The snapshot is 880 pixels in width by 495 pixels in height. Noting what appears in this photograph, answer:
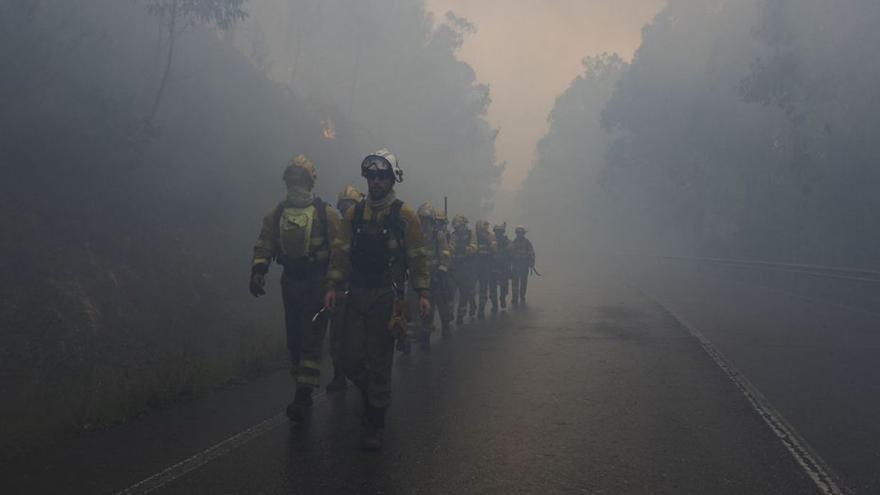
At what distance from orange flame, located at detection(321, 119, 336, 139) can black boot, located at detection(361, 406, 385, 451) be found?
26280 millimetres

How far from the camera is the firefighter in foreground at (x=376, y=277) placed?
209 inches

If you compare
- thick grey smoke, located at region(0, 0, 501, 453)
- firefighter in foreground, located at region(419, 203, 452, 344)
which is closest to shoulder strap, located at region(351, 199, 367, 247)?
thick grey smoke, located at region(0, 0, 501, 453)

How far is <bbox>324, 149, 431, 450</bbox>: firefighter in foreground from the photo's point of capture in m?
5.31

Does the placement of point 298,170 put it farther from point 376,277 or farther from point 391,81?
point 391,81

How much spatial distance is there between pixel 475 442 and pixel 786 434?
2.63m

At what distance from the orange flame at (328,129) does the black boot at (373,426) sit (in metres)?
26.3

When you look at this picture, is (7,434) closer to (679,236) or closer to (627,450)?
(627,450)

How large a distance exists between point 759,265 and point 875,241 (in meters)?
4.26

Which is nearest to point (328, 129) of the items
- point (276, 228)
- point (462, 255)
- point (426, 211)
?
point (462, 255)

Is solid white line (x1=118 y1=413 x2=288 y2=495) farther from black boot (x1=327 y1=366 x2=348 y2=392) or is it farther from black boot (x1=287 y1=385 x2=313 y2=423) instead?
black boot (x1=327 y1=366 x2=348 y2=392)

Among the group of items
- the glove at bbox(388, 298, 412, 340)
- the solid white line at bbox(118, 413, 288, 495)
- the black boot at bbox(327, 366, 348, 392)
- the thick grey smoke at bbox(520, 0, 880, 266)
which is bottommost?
the solid white line at bbox(118, 413, 288, 495)

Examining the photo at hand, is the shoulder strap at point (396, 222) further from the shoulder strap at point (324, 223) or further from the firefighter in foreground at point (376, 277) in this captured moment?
the shoulder strap at point (324, 223)

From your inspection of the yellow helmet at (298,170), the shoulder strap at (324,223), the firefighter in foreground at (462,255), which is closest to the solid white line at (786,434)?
the shoulder strap at (324,223)

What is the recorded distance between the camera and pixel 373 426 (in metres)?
5.17
